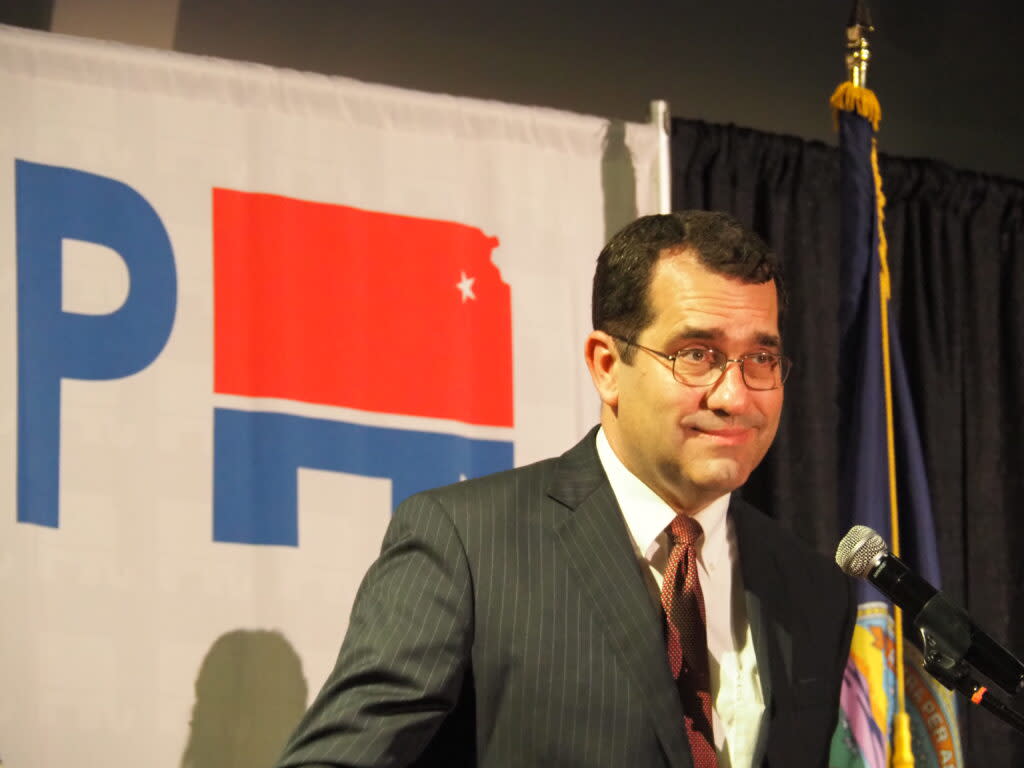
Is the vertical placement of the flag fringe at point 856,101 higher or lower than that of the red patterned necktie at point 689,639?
higher

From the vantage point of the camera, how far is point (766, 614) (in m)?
1.85

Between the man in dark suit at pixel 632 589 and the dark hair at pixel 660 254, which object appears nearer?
the man in dark suit at pixel 632 589

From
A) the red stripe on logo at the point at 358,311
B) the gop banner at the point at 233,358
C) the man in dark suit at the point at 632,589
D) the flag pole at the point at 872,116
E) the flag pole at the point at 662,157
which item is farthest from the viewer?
the flag pole at the point at 662,157

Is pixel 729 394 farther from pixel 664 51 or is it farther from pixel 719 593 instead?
pixel 664 51

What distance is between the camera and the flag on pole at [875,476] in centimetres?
313

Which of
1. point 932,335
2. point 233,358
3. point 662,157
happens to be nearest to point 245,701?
point 233,358

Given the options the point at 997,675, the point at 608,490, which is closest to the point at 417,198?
the point at 608,490

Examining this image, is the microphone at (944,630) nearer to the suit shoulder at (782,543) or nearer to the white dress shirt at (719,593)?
the white dress shirt at (719,593)

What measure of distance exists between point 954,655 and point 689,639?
0.37 meters

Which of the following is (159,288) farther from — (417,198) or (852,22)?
(852,22)

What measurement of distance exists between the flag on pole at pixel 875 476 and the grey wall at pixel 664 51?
92 centimetres

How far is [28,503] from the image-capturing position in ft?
8.97

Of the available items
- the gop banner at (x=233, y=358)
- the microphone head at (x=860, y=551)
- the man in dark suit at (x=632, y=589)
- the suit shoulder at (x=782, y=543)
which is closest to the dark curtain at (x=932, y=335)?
the gop banner at (x=233, y=358)

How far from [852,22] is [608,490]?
2033 mm
